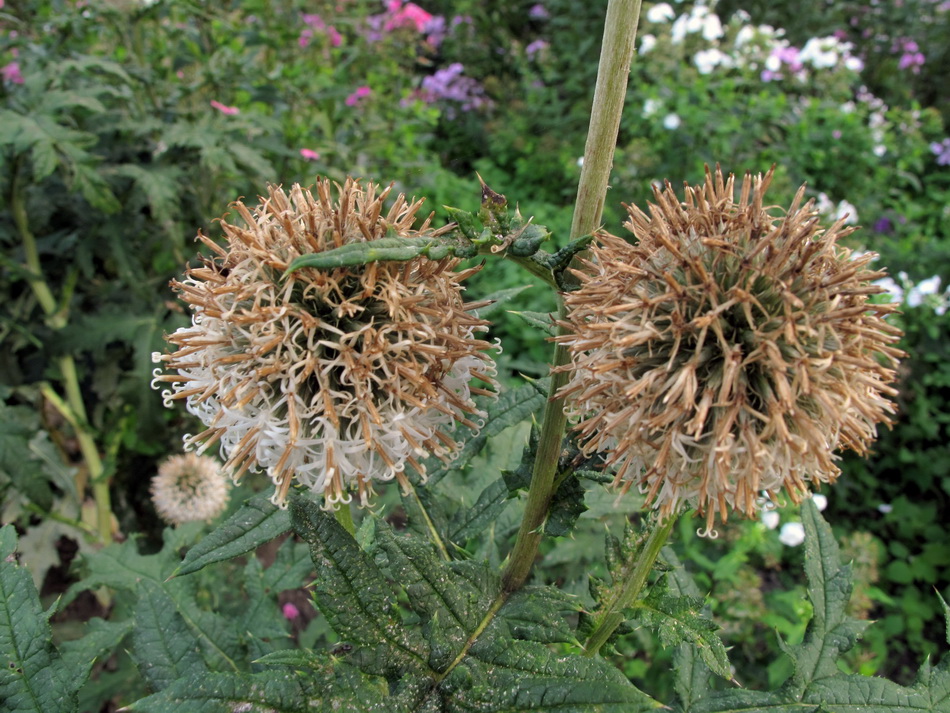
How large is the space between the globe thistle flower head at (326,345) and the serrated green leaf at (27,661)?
59cm

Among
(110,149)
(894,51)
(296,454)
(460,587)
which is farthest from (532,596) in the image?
(894,51)

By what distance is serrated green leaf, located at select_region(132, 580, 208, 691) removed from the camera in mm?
1542

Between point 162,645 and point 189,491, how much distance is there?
178 centimetres

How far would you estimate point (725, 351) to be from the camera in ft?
3.60

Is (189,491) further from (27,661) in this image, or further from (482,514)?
(482,514)

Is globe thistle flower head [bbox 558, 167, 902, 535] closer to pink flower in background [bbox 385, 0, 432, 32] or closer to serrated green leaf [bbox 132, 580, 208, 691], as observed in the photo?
serrated green leaf [bbox 132, 580, 208, 691]

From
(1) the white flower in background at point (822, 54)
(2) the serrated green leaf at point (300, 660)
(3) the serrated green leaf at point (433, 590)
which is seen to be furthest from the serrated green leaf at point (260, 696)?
(1) the white flower in background at point (822, 54)

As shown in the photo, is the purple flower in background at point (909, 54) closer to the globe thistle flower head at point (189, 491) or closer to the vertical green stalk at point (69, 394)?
the globe thistle flower head at point (189, 491)

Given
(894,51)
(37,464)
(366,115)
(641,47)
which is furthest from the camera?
(894,51)

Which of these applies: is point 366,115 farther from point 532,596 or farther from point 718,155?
point 532,596

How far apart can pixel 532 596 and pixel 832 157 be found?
Result: 502 centimetres

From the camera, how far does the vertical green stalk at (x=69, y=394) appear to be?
10.6 feet

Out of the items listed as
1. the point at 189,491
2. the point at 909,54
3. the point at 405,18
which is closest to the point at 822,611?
the point at 189,491

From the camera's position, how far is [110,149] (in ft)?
11.5
